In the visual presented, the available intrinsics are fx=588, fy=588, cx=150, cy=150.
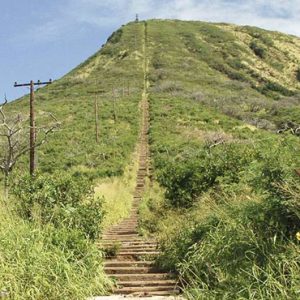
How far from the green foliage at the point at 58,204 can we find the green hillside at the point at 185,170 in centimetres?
4

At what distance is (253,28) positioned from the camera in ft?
433

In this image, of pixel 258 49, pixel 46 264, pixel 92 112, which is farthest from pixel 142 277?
pixel 258 49

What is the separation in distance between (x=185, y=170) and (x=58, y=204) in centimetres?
633

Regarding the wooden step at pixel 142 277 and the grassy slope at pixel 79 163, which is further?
the wooden step at pixel 142 277

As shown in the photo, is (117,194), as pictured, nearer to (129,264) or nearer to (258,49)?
(129,264)

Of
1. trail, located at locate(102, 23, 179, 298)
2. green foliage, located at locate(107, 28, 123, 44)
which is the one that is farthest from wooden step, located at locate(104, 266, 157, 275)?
green foliage, located at locate(107, 28, 123, 44)

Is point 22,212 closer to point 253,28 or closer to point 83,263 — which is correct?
point 83,263

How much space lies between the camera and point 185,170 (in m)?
18.4

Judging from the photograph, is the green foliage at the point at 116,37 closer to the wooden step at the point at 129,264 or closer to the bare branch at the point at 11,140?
the bare branch at the point at 11,140

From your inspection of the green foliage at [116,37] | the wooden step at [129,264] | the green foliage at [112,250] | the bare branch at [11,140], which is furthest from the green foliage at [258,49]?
the wooden step at [129,264]

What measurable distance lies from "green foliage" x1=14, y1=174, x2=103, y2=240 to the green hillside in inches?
1.6

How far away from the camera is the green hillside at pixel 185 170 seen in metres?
7.91

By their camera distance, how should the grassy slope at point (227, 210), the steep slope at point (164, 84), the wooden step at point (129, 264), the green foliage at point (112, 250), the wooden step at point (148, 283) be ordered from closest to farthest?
the grassy slope at point (227, 210) → the wooden step at point (148, 283) → the wooden step at point (129, 264) → the green foliage at point (112, 250) → the steep slope at point (164, 84)

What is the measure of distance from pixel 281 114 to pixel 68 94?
34.4 metres
